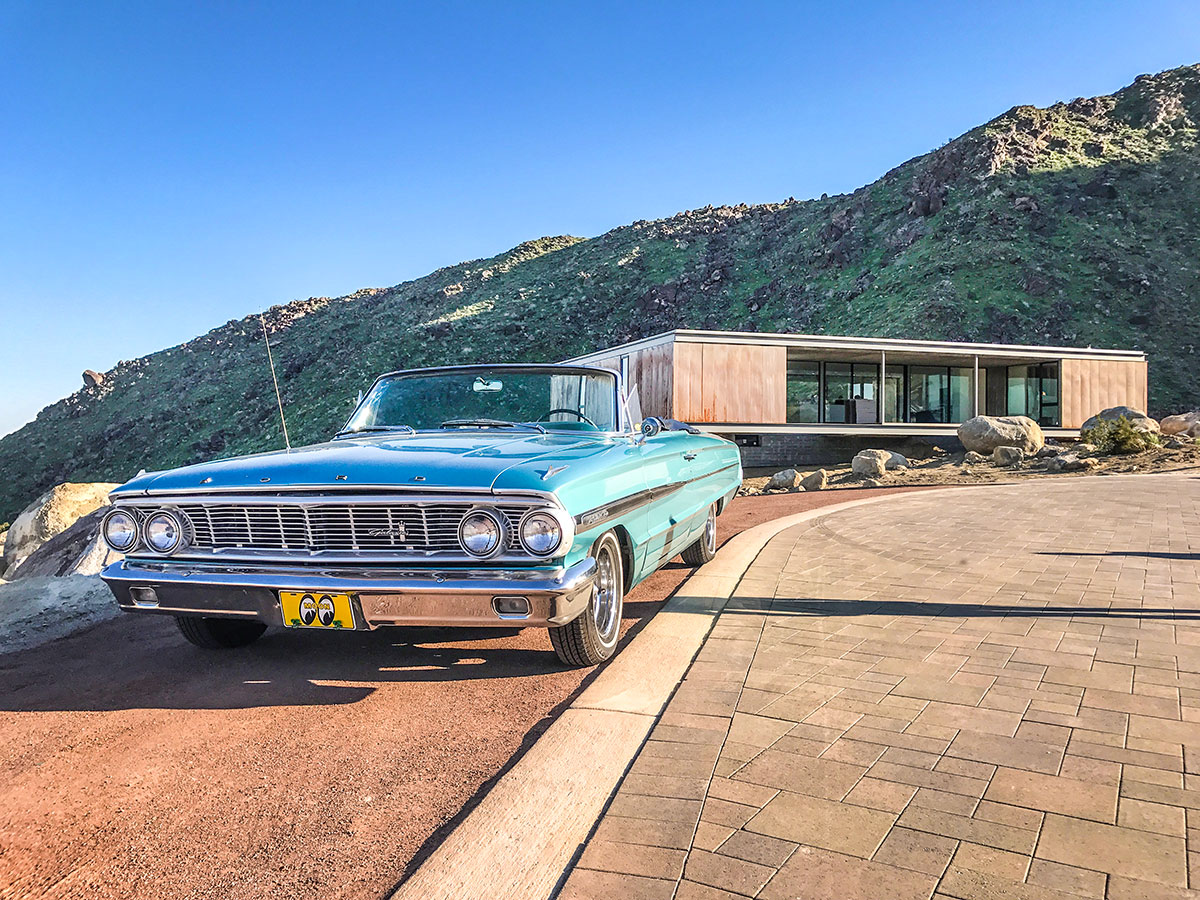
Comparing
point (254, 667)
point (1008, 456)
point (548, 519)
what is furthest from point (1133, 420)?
point (254, 667)

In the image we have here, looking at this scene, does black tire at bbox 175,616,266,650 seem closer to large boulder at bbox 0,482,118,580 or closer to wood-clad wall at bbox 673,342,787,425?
large boulder at bbox 0,482,118,580

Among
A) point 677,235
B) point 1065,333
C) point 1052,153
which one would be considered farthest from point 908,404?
point 677,235

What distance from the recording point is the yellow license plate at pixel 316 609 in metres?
3.40

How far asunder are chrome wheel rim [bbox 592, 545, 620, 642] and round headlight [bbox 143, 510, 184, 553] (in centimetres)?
204

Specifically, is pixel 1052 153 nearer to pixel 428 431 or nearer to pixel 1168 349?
pixel 1168 349

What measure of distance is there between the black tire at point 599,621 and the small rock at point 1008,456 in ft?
52.0

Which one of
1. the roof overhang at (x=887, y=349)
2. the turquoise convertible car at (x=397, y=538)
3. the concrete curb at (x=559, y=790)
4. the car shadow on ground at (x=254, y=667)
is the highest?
the roof overhang at (x=887, y=349)

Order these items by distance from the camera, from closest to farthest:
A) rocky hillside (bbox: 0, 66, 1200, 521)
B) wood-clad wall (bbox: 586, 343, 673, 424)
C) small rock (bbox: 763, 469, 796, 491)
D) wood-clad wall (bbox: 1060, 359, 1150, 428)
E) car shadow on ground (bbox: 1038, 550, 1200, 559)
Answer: car shadow on ground (bbox: 1038, 550, 1200, 559) < small rock (bbox: 763, 469, 796, 491) < wood-clad wall (bbox: 586, 343, 673, 424) < wood-clad wall (bbox: 1060, 359, 1150, 428) < rocky hillside (bbox: 0, 66, 1200, 521)

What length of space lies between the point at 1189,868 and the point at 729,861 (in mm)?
1203

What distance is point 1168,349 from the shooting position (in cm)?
3809

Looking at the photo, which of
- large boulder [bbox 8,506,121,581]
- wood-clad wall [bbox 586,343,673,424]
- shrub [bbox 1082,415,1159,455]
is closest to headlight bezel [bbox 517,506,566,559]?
large boulder [bbox 8,506,121,581]

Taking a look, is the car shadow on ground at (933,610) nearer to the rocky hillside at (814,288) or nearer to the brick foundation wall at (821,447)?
the brick foundation wall at (821,447)

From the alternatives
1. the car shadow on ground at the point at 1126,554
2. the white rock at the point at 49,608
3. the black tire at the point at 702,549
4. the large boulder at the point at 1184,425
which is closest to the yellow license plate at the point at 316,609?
the white rock at the point at 49,608

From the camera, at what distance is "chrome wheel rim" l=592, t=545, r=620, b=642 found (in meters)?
3.97
